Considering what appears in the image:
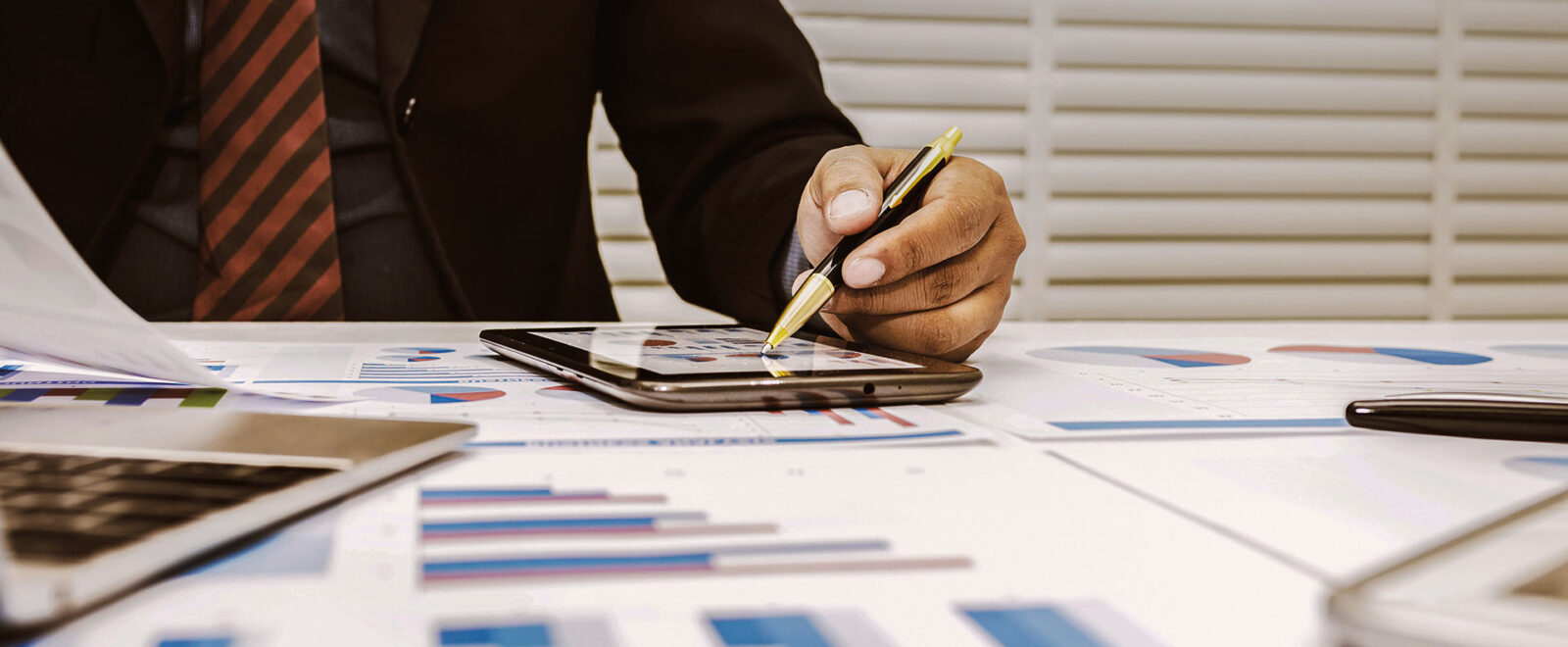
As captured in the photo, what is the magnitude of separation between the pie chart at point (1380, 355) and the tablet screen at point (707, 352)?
1.00 ft

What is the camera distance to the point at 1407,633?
0.39 feet

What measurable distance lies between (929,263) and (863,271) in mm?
42

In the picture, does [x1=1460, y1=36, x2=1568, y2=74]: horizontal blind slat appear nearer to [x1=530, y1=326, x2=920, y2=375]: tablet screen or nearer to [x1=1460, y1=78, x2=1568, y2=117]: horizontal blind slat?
[x1=1460, y1=78, x2=1568, y2=117]: horizontal blind slat

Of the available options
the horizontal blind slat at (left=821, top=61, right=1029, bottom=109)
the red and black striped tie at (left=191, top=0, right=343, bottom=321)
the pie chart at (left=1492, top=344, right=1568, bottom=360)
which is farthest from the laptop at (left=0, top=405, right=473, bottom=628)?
the horizontal blind slat at (left=821, top=61, right=1029, bottom=109)

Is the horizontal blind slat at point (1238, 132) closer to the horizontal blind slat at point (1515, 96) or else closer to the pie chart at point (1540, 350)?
the horizontal blind slat at point (1515, 96)

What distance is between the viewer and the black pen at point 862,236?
18.9 inches

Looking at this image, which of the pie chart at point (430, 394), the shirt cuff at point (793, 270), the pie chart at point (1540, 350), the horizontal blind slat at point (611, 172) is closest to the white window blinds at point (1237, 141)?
the horizontal blind slat at point (611, 172)

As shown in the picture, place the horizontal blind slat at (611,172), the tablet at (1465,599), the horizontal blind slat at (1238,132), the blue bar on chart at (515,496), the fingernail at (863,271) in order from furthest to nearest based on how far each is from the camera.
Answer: the horizontal blind slat at (1238,132) < the horizontal blind slat at (611,172) < the fingernail at (863,271) < the blue bar on chart at (515,496) < the tablet at (1465,599)

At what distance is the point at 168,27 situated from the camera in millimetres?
722

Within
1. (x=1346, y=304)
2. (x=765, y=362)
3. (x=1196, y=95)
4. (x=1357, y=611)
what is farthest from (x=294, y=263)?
(x=1346, y=304)

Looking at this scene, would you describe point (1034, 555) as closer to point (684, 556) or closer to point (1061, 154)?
point (684, 556)

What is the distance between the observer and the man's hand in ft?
1.61

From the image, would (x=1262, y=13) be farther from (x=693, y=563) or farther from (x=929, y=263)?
(x=693, y=563)

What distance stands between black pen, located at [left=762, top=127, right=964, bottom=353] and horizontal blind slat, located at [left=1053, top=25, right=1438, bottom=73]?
3.82 ft
